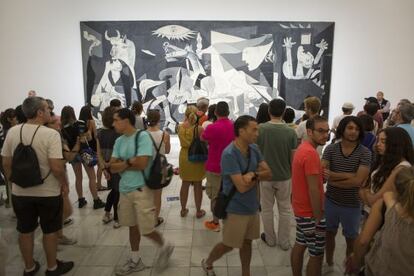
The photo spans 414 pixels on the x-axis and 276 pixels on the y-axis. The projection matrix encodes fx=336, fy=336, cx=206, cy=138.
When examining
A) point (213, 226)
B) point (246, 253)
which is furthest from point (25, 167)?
point (213, 226)

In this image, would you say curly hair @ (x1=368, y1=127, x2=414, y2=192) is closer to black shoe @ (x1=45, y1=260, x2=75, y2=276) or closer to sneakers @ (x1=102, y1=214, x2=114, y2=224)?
black shoe @ (x1=45, y1=260, x2=75, y2=276)

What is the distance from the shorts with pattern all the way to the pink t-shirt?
1461mm

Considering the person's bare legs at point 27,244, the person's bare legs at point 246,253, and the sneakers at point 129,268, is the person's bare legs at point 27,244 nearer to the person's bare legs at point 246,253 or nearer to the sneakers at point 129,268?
the sneakers at point 129,268

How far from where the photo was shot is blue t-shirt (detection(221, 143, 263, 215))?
2.65 meters

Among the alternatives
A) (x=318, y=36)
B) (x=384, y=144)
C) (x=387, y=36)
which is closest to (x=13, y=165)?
(x=384, y=144)

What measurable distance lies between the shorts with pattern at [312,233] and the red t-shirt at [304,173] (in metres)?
0.07

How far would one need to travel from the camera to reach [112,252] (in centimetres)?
385

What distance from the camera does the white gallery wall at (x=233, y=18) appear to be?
8523mm

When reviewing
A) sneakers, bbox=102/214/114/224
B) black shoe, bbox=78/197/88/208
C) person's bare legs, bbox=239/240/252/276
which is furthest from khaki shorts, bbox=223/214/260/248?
black shoe, bbox=78/197/88/208

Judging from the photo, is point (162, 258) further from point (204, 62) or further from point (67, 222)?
point (204, 62)

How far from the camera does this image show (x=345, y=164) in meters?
2.78

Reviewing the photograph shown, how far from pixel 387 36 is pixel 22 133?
9342 mm

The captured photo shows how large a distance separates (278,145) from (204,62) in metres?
5.97

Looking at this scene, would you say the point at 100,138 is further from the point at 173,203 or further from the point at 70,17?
the point at 70,17
